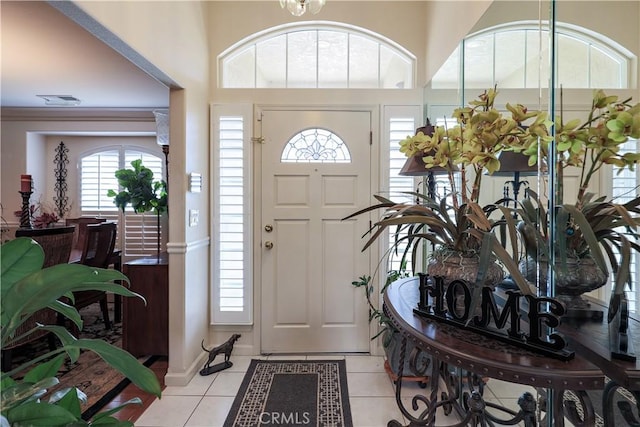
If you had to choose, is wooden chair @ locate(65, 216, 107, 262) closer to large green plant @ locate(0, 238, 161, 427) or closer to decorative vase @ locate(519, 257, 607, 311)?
large green plant @ locate(0, 238, 161, 427)

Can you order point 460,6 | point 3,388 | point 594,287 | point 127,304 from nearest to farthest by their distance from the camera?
point 3,388, point 594,287, point 460,6, point 127,304

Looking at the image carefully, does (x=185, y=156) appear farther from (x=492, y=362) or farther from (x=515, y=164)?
(x=492, y=362)

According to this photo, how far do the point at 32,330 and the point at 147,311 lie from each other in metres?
2.09

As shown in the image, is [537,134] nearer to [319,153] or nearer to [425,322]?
[425,322]

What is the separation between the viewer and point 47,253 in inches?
87.7

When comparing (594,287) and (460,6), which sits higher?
(460,6)

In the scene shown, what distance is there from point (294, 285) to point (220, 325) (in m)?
0.70

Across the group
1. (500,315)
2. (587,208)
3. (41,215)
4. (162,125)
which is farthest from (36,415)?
(41,215)

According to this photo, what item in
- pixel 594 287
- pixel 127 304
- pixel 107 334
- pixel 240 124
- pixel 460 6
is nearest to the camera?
pixel 594 287

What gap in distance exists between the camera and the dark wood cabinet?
7.88 feet

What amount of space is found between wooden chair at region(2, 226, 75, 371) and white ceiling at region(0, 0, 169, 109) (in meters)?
1.36

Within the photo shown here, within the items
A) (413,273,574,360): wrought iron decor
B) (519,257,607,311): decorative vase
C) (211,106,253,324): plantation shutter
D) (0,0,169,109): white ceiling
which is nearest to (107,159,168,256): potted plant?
(211,106,253,324): plantation shutter

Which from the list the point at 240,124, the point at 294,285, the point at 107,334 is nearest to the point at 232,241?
the point at 294,285

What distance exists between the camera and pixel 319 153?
8.58ft
